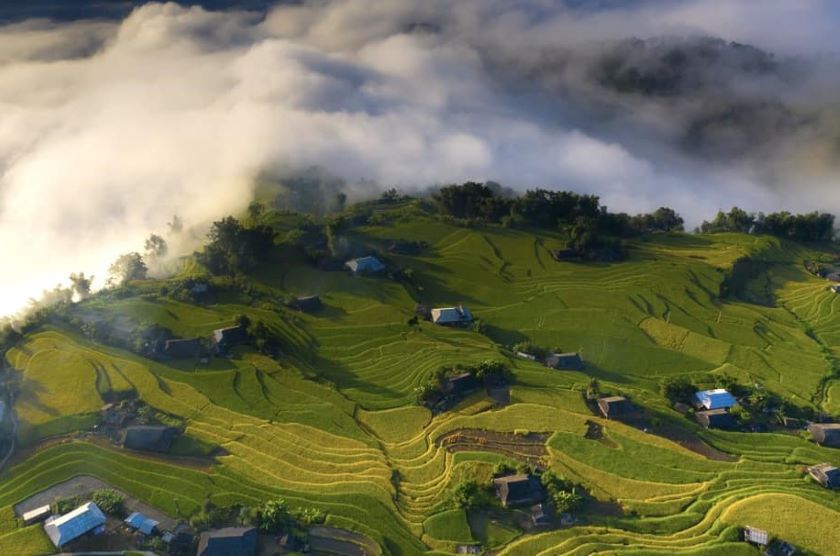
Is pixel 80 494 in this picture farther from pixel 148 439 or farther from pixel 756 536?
pixel 756 536

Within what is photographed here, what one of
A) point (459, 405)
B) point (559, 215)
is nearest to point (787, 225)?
point (559, 215)

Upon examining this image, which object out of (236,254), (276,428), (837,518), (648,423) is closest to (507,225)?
(236,254)

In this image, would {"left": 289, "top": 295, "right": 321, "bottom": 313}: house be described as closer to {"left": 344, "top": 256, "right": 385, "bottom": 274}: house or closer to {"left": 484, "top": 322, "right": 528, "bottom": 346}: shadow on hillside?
{"left": 344, "top": 256, "right": 385, "bottom": 274}: house

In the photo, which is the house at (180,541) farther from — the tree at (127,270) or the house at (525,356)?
the tree at (127,270)

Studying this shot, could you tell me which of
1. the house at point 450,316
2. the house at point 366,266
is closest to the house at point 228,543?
the house at point 450,316

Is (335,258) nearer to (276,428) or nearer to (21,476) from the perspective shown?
(276,428)
